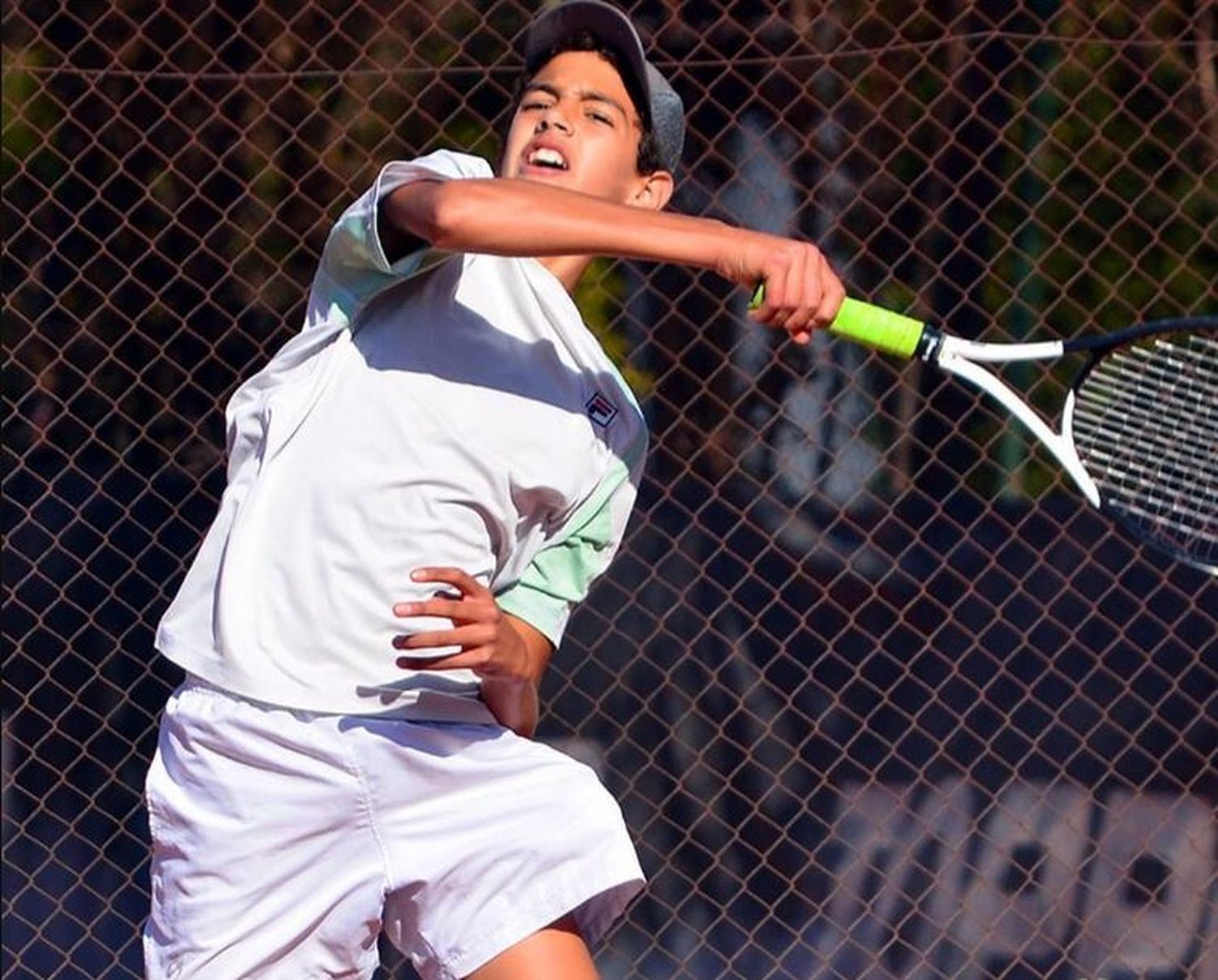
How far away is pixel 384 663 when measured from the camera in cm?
274

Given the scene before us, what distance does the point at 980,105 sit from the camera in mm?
5316

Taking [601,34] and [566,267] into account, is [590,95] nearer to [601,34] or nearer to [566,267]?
[601,34]

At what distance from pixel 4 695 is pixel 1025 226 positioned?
97.5 inches

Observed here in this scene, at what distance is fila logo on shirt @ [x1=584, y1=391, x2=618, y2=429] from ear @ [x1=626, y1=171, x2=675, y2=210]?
32 cm

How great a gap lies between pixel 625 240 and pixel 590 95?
599mm

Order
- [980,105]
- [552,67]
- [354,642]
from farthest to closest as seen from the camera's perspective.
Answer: [980,105] → [552,67] → [354,642]

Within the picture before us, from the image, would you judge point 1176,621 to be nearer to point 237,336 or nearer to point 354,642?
point 237,336

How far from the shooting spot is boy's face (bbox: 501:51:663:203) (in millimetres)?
2984

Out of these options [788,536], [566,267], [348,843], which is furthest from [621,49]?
[788,536]

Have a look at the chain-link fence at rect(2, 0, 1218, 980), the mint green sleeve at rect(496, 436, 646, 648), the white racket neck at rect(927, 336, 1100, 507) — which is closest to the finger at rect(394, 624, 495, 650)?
the mint green sleeve at rect(496, 436, 646, 648)

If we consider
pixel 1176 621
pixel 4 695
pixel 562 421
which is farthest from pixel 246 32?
pixel 562 421

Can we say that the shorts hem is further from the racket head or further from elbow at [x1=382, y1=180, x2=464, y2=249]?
the racket head

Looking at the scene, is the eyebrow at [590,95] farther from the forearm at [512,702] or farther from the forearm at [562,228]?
the forearm at [512,702]

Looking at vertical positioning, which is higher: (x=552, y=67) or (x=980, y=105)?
(x=980, y=105)
